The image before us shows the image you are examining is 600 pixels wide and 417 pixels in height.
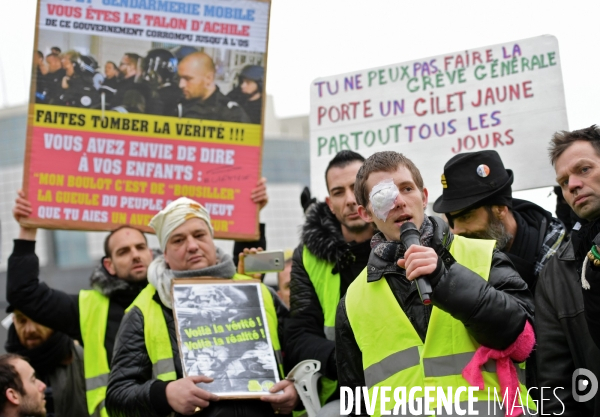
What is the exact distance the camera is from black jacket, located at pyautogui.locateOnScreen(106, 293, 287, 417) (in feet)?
15.2

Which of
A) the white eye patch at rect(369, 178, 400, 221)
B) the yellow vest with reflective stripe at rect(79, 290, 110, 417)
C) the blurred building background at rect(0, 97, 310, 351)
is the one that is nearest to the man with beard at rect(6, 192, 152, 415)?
the yellow vest with reflective stripe at rect(79, 290, 110, 417)

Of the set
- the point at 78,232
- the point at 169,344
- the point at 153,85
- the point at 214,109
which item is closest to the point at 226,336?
the point at 169,344

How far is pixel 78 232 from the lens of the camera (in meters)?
36.7

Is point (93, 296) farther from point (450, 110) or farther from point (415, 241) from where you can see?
point (415, 241)

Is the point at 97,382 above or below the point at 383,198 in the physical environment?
below

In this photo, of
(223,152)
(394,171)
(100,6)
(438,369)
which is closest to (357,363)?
(438,369)

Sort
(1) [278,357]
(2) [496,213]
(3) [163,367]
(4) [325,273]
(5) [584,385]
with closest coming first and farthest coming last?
(5) [584,385], (2) [496,213], (3) [163,367], (1) [278,357], (4) [325,273]

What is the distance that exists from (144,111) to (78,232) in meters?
31.4

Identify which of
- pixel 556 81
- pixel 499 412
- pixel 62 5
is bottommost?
pixel 499 412

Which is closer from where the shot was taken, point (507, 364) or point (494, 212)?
point (507, 364)

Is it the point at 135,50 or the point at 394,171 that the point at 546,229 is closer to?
the point at 394,171

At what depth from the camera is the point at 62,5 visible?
6.32 m

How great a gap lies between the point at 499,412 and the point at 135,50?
3.96 m

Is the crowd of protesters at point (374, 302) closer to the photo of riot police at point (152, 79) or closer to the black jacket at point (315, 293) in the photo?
the black jacket at point (315, 293)
